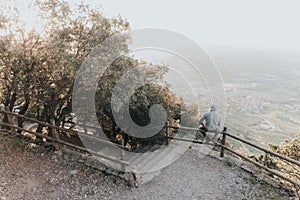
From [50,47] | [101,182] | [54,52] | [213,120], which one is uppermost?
[50,47]

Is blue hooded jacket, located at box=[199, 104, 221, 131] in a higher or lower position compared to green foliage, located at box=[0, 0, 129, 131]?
lower

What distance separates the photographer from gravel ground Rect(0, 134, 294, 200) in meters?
4.59

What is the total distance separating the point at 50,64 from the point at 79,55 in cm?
78

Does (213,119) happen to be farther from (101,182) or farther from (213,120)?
(101,182)

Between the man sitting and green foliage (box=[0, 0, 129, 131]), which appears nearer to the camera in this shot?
green foliage (box=[0, 0, 129, 131])

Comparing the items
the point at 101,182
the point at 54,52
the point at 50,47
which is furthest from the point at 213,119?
the point at 50,47

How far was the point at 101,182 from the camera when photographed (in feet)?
16.1

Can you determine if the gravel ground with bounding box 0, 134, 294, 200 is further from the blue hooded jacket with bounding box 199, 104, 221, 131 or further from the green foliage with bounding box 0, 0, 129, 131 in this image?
the green foliage with bounding box 0, 0, 129, 131

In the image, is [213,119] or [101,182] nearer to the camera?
[101,182]

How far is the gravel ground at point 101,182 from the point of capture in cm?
459

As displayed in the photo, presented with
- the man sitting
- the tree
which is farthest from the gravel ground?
the tree

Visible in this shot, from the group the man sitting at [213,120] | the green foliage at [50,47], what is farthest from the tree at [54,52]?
the man sitting at [213,120]

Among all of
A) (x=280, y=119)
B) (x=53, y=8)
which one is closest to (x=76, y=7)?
(x=53, y=8)

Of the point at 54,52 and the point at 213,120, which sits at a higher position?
the point at 54,52
